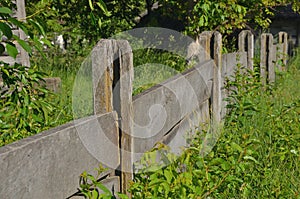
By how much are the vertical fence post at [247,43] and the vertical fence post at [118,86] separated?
499 centimetres

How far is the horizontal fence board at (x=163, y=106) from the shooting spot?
2727 millimetres

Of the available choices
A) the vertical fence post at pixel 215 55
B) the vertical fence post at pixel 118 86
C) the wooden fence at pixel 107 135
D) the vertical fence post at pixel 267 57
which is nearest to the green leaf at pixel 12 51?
the wooden fence at pixel 107 135

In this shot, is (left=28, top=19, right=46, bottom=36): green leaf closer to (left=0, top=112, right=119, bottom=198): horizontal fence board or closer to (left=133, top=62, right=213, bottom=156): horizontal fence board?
(left=0, top=112, right=119, bottom=198): horizontal fence board

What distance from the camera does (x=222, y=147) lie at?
399 centimetres

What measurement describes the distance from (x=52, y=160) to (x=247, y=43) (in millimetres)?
6057

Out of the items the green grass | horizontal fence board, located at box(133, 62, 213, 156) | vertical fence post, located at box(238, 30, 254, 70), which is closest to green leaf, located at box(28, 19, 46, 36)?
horizontal fence board, located at box(133, 62, 213, 156)

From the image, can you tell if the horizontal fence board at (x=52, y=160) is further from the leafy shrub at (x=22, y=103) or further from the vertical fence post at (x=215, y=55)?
the vertical fence post at (x=215, y=55)

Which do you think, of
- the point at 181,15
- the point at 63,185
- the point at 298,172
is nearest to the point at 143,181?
the point at 63,185

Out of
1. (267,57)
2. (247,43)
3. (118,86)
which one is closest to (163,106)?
(118,86)

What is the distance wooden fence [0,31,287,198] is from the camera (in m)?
1.65

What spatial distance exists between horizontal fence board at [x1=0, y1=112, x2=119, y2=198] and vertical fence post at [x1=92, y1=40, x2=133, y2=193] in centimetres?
12

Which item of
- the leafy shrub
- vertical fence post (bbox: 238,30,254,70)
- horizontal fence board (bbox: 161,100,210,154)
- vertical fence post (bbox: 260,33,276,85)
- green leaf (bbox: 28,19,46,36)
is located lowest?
vertical fence post (bbox: 260,33,276,85)

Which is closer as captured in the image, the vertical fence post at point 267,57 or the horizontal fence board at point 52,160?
the horizontal fence board at point 52,160

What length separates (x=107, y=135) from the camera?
2305 mm
